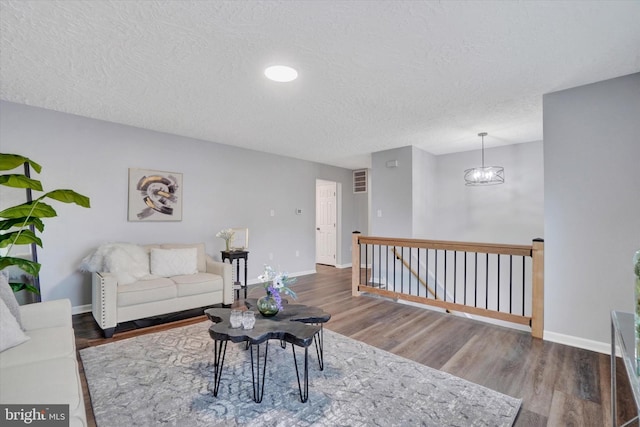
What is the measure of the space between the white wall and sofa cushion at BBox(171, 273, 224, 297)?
13.2 ft

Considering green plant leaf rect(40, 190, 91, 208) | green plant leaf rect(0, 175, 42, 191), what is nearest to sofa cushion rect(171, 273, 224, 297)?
green plant leaf rect(40, 190, 91, 208)

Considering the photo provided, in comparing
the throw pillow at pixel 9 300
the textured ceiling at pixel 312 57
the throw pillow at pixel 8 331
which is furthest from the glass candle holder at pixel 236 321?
the textured ceiling at pixel 312 57

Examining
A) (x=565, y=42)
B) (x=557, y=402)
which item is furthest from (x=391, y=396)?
(x=565, y=42)

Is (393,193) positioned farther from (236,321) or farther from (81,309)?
(81,309)

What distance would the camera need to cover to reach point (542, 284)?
301cm

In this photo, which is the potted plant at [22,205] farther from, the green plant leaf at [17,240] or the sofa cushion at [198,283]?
the sofa cushion at [198,283]

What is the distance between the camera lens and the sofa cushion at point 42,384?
1253 millimetres

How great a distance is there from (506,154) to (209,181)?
4.96m

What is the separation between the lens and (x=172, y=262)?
375 centimetres

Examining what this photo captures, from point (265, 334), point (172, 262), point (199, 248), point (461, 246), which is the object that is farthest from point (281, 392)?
point (199, 248)

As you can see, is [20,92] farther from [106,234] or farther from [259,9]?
[259,9]

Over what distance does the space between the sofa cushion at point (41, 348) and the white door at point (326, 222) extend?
5.70 metres

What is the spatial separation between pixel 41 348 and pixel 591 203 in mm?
4256

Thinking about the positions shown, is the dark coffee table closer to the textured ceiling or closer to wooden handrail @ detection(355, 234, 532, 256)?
the textured ceiling
